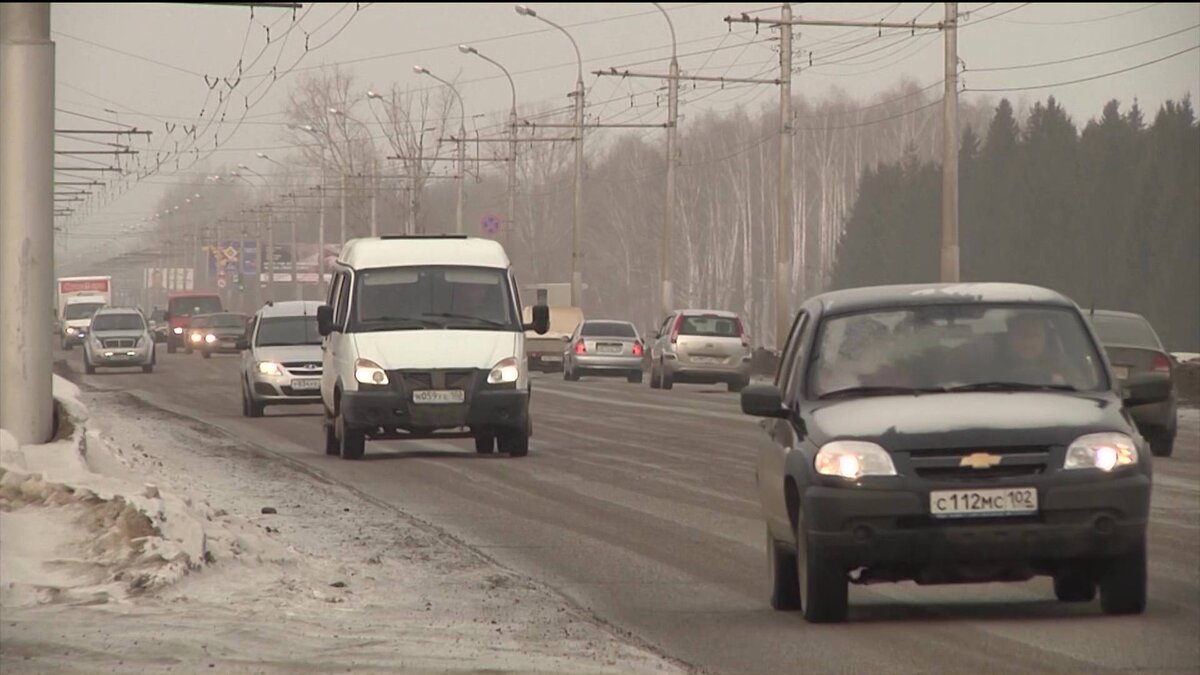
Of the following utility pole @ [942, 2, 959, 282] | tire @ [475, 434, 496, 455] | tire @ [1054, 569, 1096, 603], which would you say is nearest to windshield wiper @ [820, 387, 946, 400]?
tire @ [1054, 569, 1096, 603]

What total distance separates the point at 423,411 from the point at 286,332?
Answer: 36.9ft

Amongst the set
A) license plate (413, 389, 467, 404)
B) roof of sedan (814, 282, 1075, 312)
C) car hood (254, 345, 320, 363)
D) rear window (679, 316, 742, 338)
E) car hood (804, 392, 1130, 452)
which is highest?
roof of sedan (814, 282, 1075, 312)

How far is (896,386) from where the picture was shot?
10.2 m

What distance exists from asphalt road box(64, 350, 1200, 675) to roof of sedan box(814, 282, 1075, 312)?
145 centimetres

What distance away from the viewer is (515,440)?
76.8 feet

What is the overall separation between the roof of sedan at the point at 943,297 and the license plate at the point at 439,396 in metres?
12.3

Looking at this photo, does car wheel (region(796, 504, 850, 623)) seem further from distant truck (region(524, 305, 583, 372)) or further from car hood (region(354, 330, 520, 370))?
distant truck (region(524, 305, 583, 372))

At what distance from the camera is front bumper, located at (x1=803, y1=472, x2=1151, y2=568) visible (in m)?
9.30

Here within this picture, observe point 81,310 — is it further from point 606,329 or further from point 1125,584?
point 1125,584

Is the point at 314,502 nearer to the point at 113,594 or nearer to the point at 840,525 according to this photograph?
the point at 113,594

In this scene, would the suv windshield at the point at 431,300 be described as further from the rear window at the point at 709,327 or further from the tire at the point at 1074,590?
the rear window at the point at 709,327

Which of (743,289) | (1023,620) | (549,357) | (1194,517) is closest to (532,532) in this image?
(1194,517)

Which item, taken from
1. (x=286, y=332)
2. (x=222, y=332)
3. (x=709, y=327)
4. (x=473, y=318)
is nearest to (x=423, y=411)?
(x=473, y=318)

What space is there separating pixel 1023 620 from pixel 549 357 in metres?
55.2
